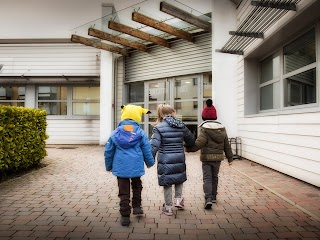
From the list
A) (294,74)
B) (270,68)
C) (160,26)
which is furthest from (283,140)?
(160,26)

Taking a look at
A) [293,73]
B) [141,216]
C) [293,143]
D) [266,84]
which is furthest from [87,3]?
[141,216]

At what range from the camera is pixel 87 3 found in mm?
13695

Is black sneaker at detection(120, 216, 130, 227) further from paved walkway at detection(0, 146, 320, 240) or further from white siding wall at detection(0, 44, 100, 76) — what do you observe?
white siding wall at detection(0, 44, 100, 76)

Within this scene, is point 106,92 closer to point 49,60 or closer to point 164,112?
point 49,60

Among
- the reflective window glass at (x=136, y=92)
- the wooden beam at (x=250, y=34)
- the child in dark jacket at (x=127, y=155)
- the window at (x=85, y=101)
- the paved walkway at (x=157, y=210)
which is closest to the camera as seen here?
the paved walkway at (x=157, y=210)

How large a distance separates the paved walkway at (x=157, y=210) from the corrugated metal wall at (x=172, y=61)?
5931 mm

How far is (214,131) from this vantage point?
4.43 metres

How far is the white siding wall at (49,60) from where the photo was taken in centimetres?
1470

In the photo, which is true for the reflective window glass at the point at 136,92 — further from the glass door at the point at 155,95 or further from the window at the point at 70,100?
the window at the point at 70,100

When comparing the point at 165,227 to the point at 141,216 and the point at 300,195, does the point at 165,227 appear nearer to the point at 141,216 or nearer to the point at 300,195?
the point at 141,216

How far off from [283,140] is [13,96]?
13.4 m

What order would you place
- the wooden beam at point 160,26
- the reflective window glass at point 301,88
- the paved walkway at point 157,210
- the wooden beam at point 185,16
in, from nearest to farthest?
the paved walkway at point 157,210, the reflective window glass at point 301,88, the wooden beam at point 185,16, the wooden beam at point 160,26

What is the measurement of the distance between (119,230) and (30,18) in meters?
13.8

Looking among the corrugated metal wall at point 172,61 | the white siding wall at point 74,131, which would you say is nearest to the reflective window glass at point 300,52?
the corrugated metal wall at point 172,61
